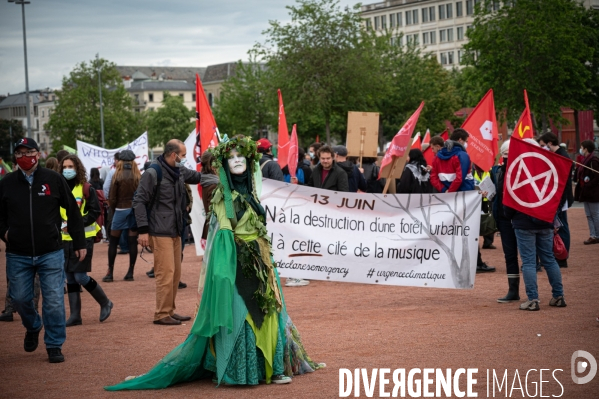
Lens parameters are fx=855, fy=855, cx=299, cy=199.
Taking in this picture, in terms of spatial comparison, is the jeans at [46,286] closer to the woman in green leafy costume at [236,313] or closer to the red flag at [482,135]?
the woman in green leafy costume at [236,313]

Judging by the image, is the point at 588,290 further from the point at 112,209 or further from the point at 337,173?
the point at 112,209

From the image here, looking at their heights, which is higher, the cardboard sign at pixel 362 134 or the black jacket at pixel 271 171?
the cardboard sign at pixel 362 134

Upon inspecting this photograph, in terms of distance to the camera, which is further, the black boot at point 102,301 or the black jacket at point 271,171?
the black jacket at point 271,171

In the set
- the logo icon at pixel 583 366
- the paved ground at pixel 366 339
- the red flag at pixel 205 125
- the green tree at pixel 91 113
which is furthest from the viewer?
the green tree at pixel 91 113

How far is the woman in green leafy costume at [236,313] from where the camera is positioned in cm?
711

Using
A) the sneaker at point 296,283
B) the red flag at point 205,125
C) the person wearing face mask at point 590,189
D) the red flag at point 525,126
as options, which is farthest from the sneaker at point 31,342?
the person wearing face mask at point 590,189

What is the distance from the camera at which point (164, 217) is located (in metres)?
10.2

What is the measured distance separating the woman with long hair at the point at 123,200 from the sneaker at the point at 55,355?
6.11 metres

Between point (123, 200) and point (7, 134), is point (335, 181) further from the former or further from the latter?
point (7, 134)

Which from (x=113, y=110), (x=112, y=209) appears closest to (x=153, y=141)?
(x=113, y=110)

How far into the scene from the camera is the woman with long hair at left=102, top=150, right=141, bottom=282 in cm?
1480

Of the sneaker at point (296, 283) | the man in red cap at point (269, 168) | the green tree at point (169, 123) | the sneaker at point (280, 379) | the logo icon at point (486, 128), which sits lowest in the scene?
the sneaker at point (296, 283)

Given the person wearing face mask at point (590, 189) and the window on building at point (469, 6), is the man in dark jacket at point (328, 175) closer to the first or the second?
the person wearing face mask at point (590, 189)

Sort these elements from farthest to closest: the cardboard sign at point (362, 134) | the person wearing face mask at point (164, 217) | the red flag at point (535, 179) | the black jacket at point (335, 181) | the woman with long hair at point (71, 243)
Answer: the cardboard sign at point (362, 134) → the black jacket at point (335, 181) → the woman with long hair at point (71, 243) → the person wearing face mask at point (164, 217) → the red flag at point (535, 179)
